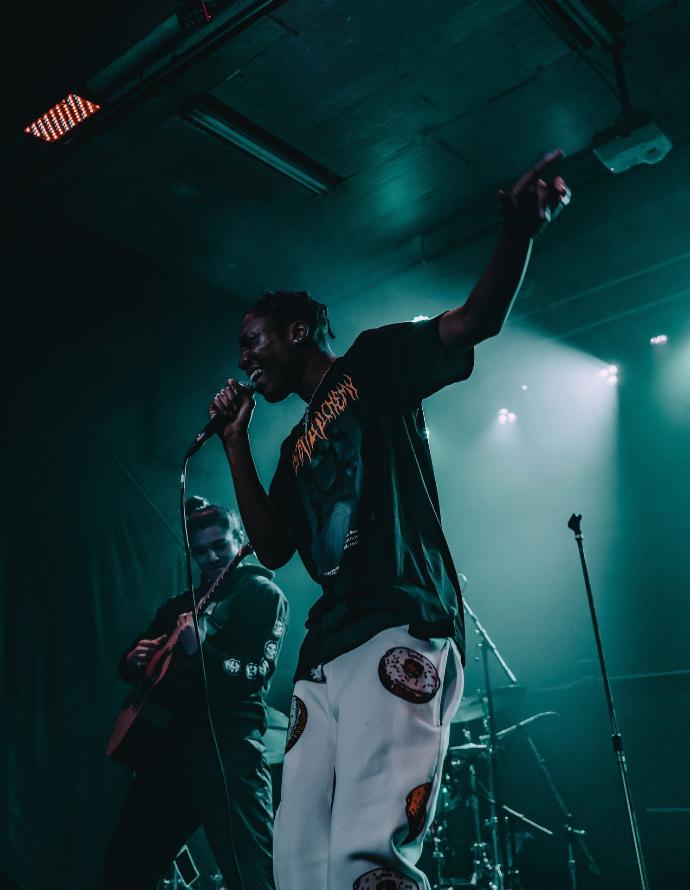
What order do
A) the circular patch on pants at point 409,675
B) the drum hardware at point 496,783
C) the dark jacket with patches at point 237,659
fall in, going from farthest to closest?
the drum hardware at point 496,783
the dark jacket with patches at point 237,659
the circular patch on pants at point 409,675

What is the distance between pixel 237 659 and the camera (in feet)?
11.8

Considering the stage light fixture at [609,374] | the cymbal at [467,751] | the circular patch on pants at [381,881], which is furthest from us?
the stage light fixture at [609,374]

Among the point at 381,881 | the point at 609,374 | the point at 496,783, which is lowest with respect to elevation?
the point at 496,783

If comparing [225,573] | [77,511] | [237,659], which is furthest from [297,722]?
[77,511]

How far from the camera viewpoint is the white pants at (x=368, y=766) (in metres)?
1.42

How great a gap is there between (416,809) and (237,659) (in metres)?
2.22

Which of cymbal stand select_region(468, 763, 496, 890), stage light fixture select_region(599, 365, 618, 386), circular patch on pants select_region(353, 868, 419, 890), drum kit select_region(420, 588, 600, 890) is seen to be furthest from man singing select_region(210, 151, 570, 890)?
stage light fixture select_region(599, 365, 618, 386)

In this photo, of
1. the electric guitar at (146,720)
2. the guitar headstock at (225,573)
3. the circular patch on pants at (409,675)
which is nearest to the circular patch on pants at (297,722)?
the circular patch on pants at (409,675)

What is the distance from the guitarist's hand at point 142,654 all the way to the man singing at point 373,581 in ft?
6.75

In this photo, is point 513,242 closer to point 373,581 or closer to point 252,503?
point 373,581

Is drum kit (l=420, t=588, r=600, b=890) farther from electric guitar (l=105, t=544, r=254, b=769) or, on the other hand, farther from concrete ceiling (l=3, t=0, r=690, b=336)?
concrete ceiling (l=3, t=0, r=690, b=336)

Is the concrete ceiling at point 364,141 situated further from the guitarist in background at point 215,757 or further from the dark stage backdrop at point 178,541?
the guitarist in background at point 215,757

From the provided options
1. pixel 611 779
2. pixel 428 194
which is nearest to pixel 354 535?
pixel 428 194

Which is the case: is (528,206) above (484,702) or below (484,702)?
above
